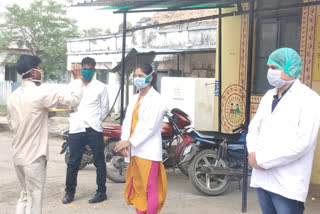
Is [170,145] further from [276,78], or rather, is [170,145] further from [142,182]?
[276,78]

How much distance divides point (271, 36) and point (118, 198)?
3.61 meters

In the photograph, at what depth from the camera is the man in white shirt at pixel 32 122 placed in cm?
368

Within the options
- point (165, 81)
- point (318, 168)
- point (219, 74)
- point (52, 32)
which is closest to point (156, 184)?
point (318, 168)

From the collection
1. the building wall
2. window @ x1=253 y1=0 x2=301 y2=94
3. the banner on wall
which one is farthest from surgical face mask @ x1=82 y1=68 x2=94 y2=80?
the banner on wall

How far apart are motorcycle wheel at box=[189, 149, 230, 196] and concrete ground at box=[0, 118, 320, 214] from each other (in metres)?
0.11

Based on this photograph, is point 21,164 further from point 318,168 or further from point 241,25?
point 241,25

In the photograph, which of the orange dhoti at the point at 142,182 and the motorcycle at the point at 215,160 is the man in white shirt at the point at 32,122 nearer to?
the orange dhoti at the point at 142,182

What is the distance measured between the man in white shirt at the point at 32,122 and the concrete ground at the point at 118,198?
1.27m

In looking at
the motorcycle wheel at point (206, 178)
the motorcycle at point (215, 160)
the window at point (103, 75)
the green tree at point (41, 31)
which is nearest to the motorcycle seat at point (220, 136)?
the motorcycle at point (215, 160)

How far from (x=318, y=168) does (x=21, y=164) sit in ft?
13.9

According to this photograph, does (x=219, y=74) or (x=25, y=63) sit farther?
(x=219, y=74)

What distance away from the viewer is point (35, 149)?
3711mm

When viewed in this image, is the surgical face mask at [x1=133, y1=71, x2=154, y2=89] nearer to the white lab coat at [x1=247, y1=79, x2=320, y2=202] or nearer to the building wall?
the white lab coat at [x1=247, y1=79, x2=320, y2=202]

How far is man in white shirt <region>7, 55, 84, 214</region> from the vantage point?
3682 mm
